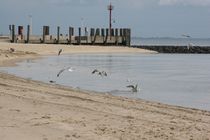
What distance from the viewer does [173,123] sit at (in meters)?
9.12

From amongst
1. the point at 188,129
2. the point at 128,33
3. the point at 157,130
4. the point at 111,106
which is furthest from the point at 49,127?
the point at 128,33

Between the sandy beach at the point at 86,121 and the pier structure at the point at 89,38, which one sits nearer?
the sandy beach at the point at 86,121

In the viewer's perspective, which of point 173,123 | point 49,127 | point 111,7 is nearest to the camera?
point 49,127

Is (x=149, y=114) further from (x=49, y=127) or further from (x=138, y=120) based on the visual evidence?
(x=49, y=127)

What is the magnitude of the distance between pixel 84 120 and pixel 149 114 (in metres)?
1.90

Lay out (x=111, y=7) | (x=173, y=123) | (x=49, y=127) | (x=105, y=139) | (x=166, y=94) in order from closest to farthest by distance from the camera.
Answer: (x=105, y=139), (x=49, y=127), (x=173, y=123), (x=166, y=94), (x=111, y=7)

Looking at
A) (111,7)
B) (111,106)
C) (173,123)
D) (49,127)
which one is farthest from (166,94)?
(111,7)

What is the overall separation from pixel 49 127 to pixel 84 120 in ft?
3.23

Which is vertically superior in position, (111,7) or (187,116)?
(111,7)

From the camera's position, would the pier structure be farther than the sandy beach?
Yes

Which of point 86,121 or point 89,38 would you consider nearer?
point 86,121

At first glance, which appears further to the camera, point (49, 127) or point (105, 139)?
point (49, 127)

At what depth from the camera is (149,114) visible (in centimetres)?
1019

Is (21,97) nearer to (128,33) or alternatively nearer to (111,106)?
(111,106)
